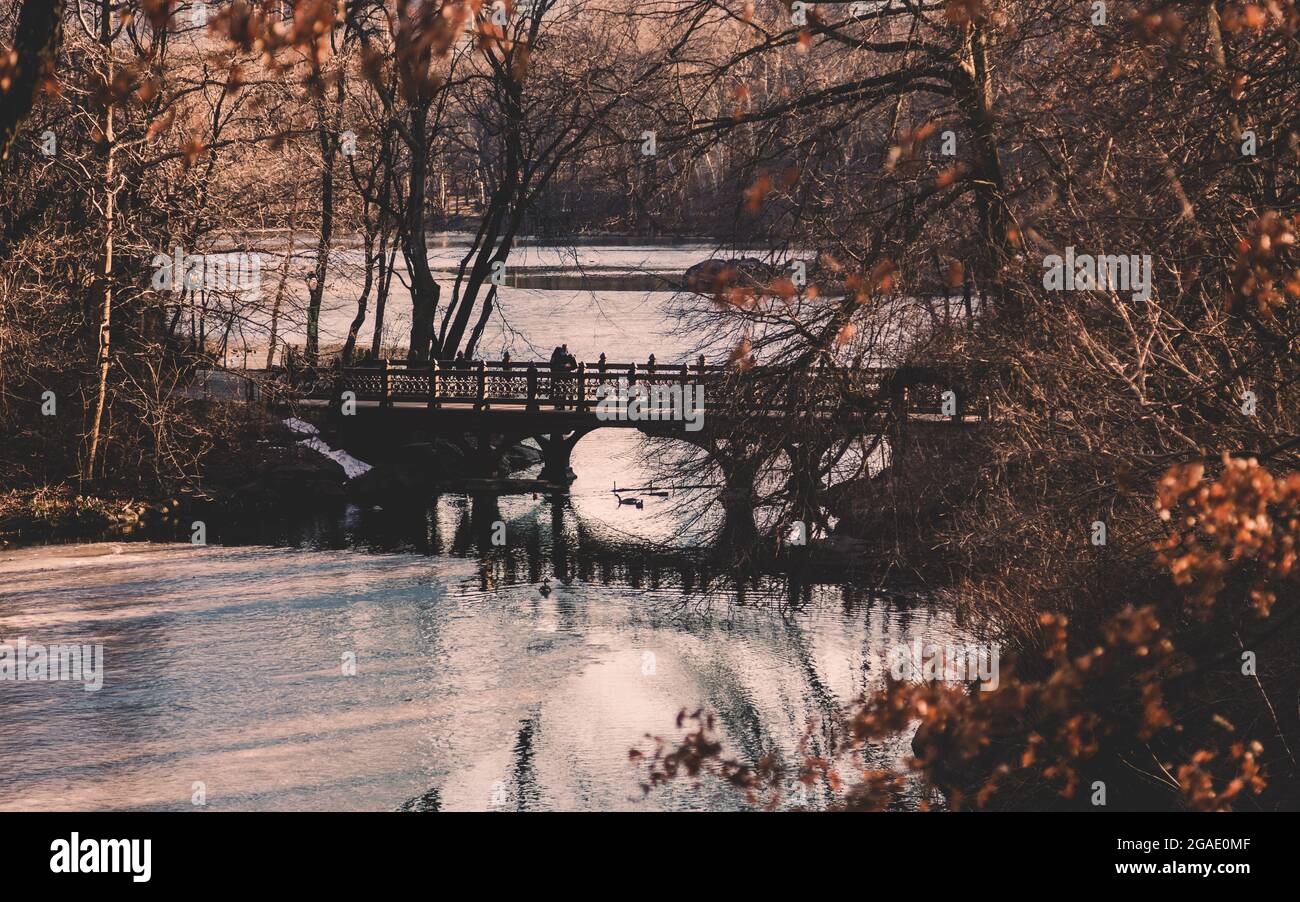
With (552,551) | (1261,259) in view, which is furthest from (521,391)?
(1261,259)

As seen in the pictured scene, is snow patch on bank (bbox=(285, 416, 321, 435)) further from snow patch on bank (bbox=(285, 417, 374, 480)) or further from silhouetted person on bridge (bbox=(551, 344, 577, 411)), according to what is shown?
silhouetted person on bridge (bbox=(551, 344, 577, 411))

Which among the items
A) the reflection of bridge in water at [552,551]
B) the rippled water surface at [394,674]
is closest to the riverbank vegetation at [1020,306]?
the rippled water surface at [394,674]

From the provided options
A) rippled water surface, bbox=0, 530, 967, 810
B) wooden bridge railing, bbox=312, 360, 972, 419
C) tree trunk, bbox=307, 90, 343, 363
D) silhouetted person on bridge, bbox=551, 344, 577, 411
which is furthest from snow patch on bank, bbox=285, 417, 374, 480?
rippled water surface, bbox=0, 530, 967, 810

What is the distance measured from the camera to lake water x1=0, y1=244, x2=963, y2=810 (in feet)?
49.2

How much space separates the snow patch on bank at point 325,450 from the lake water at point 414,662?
4645 millimetres

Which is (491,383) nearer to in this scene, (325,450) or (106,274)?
(325,450)

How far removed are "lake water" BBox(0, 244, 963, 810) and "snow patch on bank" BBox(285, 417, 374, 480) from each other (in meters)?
4.64

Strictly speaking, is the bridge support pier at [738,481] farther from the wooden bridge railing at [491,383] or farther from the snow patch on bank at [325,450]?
the snow patch on bank at [325,450]

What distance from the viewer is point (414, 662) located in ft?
63.6

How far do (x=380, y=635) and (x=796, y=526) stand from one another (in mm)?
9036

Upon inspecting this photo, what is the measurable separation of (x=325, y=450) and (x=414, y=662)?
16.3 metres

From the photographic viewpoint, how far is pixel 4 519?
27016 millimetres
